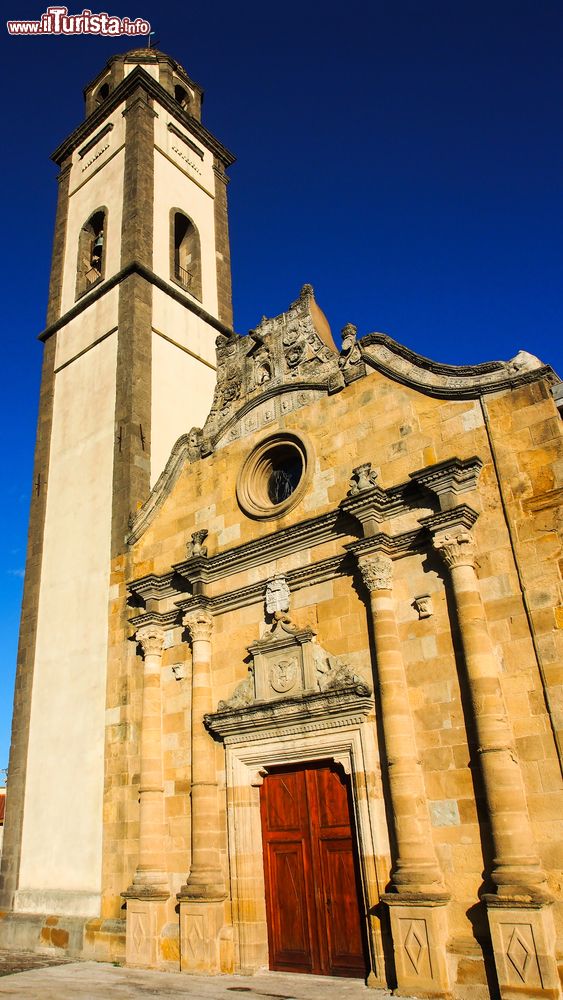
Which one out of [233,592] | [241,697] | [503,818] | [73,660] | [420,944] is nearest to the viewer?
[503,818]

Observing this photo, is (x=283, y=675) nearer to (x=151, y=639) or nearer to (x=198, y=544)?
(x=198, y=544)

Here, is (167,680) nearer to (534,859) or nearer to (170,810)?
(170,810)

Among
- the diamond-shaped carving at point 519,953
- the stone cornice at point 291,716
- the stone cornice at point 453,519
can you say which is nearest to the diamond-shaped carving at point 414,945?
the diamond-shaped carving at point 519,953

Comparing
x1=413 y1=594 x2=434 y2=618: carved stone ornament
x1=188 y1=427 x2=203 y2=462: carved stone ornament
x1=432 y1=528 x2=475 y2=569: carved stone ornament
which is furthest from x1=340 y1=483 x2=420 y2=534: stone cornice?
x1=188 y1=427 x2=203 y2=462: carved stone ornament

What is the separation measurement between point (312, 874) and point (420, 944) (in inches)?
78.8

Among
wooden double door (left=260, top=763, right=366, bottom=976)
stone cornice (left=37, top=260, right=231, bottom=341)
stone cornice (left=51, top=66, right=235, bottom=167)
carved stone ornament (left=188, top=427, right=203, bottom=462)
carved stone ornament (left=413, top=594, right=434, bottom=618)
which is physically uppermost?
stone cornice (left=51, top=66, right=235, bottom=167)

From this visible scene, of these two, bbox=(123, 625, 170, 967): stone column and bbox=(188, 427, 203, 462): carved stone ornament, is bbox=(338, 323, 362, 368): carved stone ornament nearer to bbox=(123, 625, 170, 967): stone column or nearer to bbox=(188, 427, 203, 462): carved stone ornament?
bbox=(188, 427, 203, 462): carved stone ornament

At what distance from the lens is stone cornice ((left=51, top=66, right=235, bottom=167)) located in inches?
720

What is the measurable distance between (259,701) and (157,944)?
369 cm

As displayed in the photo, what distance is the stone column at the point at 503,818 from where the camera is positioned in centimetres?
688

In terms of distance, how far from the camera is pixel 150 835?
11.0 m

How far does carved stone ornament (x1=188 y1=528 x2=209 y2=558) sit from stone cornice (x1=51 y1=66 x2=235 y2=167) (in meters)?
12.3

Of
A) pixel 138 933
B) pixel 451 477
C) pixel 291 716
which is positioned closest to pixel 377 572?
pixel 451 477

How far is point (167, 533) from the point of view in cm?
1308
